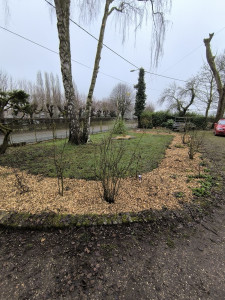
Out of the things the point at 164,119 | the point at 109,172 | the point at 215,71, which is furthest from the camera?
the point at 164,119

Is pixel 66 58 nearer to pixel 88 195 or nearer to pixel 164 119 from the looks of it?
pixel 88 195

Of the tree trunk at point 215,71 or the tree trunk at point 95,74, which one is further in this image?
the tree trunk at point 215,71

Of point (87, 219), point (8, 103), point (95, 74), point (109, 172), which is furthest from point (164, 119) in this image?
point (87, 219)

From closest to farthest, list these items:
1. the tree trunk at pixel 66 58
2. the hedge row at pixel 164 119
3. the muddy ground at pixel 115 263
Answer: the muddy ground at pixel 115 263, the tree trunk at pixel 66 58, the hedge row at pixel 164 119

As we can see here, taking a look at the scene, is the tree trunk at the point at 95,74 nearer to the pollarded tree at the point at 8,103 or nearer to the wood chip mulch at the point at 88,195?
the pollarded tree at the point at 8,103

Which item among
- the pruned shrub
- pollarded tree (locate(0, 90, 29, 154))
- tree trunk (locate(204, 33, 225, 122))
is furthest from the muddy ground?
tree trunk (locate(204, 33, 225, 122))

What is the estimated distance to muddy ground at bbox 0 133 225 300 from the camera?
3.54ft

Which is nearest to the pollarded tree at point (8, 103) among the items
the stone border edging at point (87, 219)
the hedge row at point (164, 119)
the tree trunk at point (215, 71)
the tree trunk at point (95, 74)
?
the tree trunk at point (95, 74)

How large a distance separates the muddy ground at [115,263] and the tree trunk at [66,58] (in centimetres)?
483

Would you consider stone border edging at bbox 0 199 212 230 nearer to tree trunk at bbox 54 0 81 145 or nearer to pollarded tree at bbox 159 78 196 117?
tree trunk at bbox 54 0 81 145

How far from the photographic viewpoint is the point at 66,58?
A: 5195 millimetres

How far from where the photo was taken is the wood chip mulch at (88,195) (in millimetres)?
1973

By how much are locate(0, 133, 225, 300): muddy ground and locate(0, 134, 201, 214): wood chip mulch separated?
334mm

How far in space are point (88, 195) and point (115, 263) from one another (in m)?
1.14
